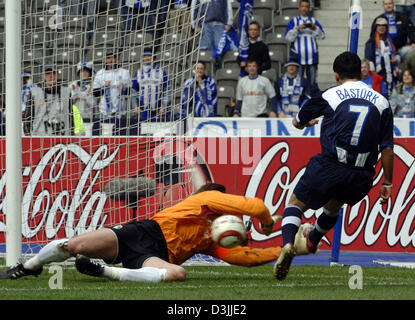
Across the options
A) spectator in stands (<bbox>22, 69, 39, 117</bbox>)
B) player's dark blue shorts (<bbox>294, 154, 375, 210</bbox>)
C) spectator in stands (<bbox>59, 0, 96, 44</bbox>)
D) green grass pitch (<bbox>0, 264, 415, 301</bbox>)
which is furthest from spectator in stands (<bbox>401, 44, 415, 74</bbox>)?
player's dark blue shorts (<bbox>294, 154, 375, 210</bbox>)

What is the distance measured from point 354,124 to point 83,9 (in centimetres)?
378

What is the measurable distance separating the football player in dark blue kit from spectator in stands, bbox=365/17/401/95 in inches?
321

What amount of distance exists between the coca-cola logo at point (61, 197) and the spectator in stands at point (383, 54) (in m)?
6.71

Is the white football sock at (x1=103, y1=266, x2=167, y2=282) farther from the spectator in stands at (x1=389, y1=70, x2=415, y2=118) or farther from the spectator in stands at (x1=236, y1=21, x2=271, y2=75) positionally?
the spectator in stands at (x1=236, y1=21, x2=271, y2=75)

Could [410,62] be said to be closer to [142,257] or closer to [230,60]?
[230,60]

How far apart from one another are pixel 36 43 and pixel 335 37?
989cm

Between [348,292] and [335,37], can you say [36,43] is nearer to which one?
[348,292]

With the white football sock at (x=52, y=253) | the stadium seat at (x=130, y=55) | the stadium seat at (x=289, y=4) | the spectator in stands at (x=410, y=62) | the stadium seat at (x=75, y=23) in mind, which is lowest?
the white football sock at (x=52, y=253)

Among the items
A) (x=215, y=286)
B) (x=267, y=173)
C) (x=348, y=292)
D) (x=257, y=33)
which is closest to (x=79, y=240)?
(x=215, y=286)

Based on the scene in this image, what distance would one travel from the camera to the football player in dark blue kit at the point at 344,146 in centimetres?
802

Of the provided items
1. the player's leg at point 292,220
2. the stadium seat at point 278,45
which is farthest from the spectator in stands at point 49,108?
the stadium seat at point 278,45

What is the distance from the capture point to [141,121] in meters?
10.5

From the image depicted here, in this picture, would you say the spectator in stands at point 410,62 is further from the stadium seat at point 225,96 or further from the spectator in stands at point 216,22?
the spectator in stands at point 216,22

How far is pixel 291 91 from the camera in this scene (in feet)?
51.3
